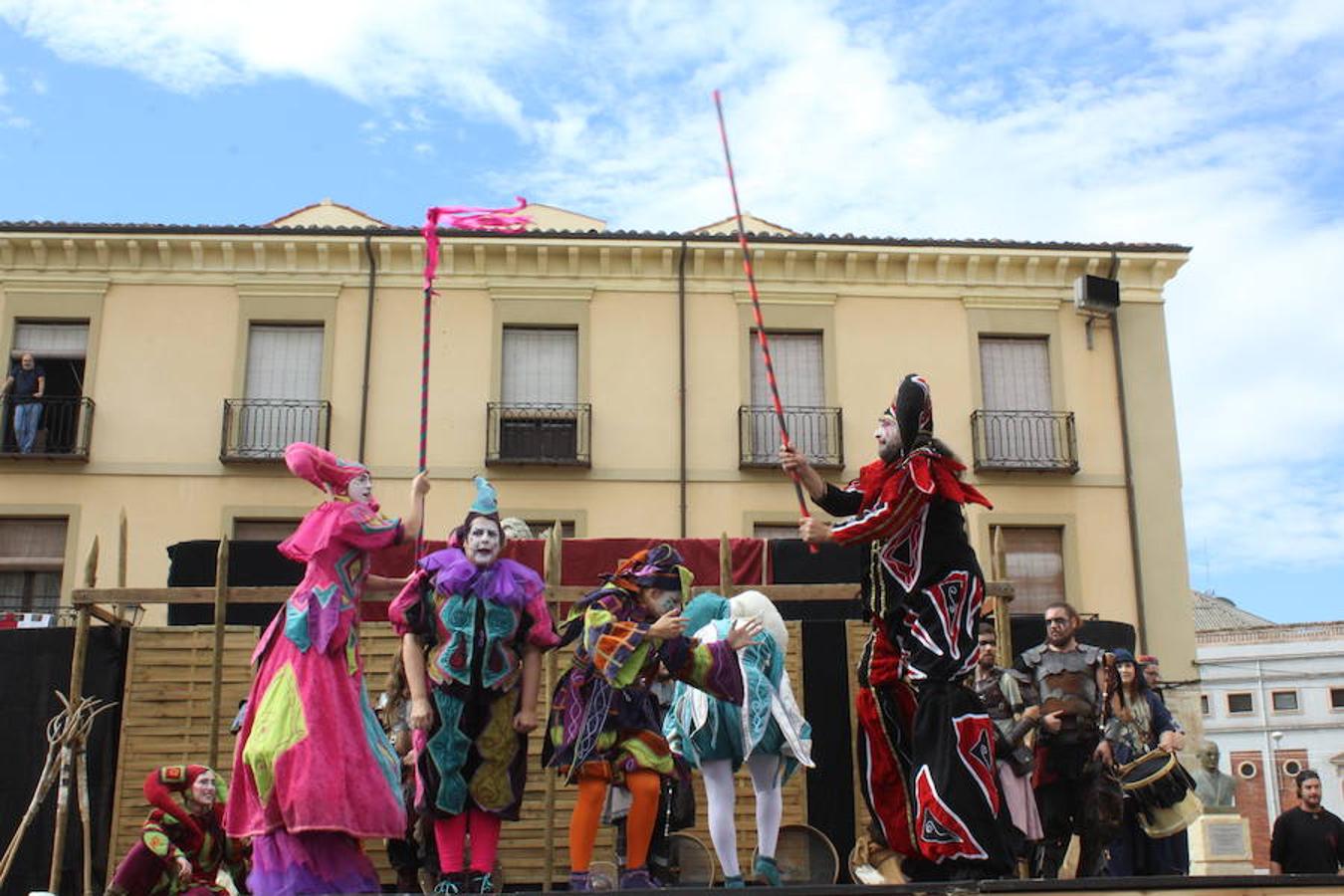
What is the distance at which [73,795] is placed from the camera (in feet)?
29.8

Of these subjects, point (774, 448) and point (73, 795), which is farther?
point (774, 448)

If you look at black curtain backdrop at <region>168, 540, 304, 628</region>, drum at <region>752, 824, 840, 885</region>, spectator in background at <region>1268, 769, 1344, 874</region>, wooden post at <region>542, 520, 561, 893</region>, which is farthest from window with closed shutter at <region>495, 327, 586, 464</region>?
drum at <region>752, 824, 840, 885</region>

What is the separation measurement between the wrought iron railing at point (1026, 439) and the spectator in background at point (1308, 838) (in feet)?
39.2

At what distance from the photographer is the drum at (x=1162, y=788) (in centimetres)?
827

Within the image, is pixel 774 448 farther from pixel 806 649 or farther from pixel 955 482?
pixel 955 482

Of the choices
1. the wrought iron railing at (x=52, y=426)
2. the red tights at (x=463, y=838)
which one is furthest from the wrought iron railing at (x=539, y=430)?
the red tights at (x=463, y=838)

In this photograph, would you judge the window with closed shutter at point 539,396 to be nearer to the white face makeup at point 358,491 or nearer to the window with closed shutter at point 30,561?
the window with closed shutter at point 30,561

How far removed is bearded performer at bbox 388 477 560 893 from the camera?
608cm

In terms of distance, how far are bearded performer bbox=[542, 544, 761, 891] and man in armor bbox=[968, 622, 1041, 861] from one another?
1.67m

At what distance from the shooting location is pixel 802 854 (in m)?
8.44

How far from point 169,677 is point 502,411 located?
1229cm

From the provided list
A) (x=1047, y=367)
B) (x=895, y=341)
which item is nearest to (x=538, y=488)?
(x=895, y=341)

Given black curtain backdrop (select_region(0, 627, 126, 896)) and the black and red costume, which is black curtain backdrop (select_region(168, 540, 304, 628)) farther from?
the black and red costume

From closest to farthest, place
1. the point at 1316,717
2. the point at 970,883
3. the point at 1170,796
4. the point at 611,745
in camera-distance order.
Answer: the point at 970,883 < the point at 611,745 < the point at 1170,796 < the point at 1316,717
